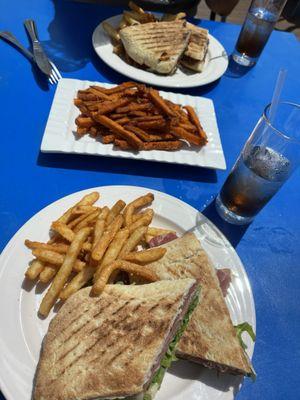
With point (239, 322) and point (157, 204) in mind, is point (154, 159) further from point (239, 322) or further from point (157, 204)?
point (239, 322)

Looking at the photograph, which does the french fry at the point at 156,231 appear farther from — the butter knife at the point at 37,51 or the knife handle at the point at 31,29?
the knife handle at the point at 31,29

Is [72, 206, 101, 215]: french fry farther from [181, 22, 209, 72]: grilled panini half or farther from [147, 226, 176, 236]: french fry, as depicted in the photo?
[181, 22, 209, 72]: grilled panini half

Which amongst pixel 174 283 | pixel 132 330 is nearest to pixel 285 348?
pixel 174 283

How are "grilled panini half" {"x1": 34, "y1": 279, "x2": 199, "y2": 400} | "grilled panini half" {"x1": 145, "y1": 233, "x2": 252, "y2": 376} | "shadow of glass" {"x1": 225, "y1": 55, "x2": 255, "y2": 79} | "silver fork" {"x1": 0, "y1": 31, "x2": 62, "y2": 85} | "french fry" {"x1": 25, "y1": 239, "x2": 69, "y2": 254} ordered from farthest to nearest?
"shadow of glass" {"x1": 225, "y1": 55, "x2": 255, "y2": 79} → "silver fork" {"x1": 0, "y1": 31, "x2": 62, "y2": 85} → "french fry" {"x1": 25, "y1": 239, "x2": 69, "y2": 254} → "grilled panini half" {"x1": 145, "y1": 233, "x2": 252, "y2": 376} → "grilled panini half" {"x1": 34, "y1": 279, "x2": 199, "y2": 400}

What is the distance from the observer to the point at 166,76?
279 centimetres

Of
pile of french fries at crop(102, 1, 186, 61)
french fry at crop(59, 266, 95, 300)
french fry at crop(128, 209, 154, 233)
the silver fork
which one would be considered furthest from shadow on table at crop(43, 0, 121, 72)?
french fry at crop(59, 266, 95, 300)

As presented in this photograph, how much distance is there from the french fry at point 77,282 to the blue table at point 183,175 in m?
0.49

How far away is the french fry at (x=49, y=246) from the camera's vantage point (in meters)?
1.54

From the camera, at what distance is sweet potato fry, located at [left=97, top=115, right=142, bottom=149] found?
2.12m

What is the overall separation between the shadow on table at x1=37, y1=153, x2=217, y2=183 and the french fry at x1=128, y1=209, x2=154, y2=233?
50 centimetres

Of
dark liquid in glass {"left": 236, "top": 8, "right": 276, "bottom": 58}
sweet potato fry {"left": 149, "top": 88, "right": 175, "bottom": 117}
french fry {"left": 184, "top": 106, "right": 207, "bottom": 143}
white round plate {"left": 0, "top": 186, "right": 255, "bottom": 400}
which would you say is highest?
dark liquid in glass {"left": 236, "top": 8, "right": 276, "bottom": 58}

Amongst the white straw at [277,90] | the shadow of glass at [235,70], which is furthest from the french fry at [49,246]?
the shadow of glass at [235,70]

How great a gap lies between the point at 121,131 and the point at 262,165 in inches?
35.5

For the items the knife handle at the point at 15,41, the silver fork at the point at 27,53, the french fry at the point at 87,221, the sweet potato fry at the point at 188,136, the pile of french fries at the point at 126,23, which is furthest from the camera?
the pile of french fries at the point at 126,23
